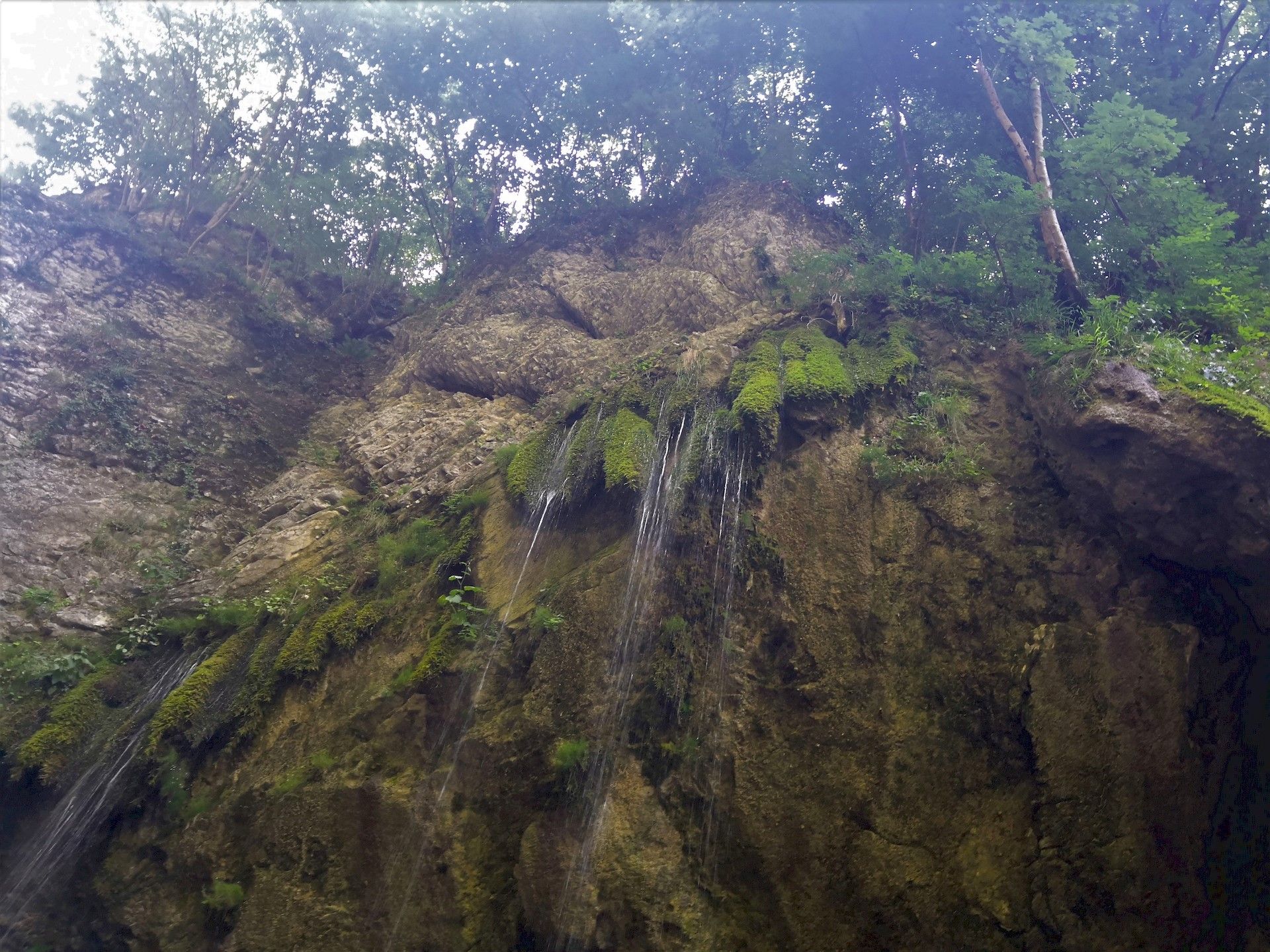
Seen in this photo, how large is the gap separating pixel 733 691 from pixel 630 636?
113cm

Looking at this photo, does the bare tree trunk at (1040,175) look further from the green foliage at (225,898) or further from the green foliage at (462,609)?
the green foliage at (225,898)

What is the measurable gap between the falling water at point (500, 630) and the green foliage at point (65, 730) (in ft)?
12.6

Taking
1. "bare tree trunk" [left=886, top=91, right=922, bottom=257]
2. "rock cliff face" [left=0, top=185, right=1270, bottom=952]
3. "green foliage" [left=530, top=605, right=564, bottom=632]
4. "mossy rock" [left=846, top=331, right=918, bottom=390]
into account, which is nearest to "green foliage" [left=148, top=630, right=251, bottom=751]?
"rock cliff face" [left=0, top=185, right=1270, bottom=952]


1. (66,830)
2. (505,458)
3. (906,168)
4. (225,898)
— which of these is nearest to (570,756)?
(225,898)

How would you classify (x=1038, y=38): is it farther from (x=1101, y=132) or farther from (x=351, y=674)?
(x=351, y=674)

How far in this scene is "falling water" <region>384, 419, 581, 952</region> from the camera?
21.2 feet

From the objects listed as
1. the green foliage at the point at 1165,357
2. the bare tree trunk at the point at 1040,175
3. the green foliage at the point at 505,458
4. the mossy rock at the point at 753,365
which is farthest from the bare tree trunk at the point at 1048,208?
the green foliage at the point at 505,458

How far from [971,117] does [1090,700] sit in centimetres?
A: 1235

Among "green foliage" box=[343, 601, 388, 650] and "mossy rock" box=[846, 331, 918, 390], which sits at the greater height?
"mossy rock" box=[846, 331, 918, 390]

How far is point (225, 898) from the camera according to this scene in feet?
21.2

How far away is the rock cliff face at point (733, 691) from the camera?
20.5ft

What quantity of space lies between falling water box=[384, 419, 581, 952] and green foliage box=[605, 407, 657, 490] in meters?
0.35

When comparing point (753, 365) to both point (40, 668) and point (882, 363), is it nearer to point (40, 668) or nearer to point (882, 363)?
point (882, 363)

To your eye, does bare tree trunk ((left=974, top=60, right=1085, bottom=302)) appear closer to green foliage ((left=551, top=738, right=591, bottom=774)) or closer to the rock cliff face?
the rock cliff face
